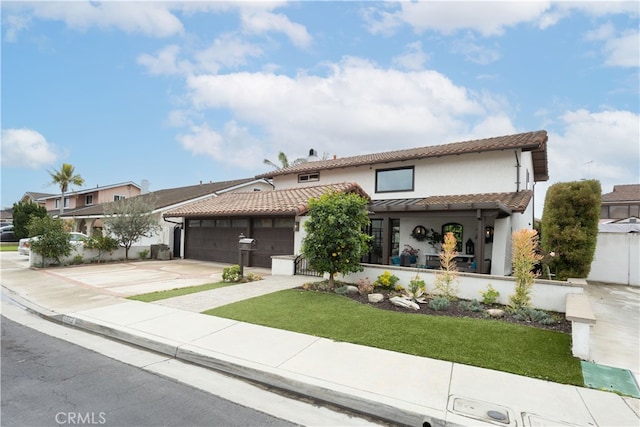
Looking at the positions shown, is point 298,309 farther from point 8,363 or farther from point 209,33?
point 209,33

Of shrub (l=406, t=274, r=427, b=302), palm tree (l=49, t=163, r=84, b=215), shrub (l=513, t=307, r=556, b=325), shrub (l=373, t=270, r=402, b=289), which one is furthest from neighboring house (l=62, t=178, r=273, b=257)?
shrub (l=513, t=307, r=556, b=325)

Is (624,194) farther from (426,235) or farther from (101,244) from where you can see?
(101,244)

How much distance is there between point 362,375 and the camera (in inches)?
164

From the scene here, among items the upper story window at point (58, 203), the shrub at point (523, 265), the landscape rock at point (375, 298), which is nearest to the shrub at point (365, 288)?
the landscape rock at point (375, 298)

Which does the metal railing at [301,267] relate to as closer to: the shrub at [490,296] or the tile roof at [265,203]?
the tile roof at [265,203]

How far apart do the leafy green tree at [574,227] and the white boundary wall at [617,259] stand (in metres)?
3.20

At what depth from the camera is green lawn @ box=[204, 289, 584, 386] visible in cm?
459

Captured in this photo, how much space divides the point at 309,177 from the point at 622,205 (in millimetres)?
32520

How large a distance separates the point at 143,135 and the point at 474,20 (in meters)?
19.7

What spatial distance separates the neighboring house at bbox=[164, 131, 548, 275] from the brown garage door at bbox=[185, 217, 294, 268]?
0.05 m

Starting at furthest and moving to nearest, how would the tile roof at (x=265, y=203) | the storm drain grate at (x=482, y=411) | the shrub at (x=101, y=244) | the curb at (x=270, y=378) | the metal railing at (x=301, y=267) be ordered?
the shrub at (x=101, y=244)
the tile roof at (x=265, y=203)
the metal railing at (x=301, y=267)
the curb at (x=270, y=378)
the storm drain grate at (x=482, y=411)

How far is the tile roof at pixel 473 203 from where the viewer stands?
427 inches

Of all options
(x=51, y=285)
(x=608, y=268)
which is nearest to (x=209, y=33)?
(x=51, y=285)

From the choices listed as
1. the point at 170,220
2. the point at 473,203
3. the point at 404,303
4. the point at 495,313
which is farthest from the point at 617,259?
the point at 170,220
